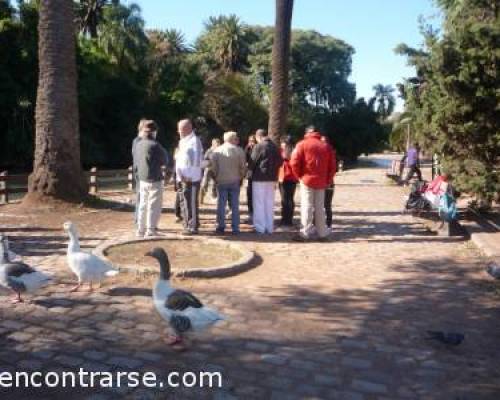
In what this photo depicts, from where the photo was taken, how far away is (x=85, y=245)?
8.98m

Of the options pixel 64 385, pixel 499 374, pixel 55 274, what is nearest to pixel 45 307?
pixel 55 274

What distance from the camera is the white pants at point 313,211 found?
9469 mm

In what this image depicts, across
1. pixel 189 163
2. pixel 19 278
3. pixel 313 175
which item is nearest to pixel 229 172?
pixel 189 163

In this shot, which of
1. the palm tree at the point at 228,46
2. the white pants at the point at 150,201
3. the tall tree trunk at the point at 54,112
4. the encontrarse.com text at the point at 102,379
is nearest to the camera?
the encontrarse.com text at the point at 102,379

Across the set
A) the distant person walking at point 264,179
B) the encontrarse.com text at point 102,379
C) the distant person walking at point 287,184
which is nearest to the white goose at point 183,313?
the encontrarse.com text at point 102,379

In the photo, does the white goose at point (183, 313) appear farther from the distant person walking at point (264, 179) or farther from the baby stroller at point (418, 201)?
the baby stroller at point (418, 201)

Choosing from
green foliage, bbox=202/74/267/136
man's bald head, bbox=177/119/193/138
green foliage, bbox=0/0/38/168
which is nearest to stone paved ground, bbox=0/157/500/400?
man's bald head, bbox=177/119/193/138

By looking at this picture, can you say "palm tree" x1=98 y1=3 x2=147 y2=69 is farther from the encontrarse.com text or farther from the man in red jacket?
the encontrarse.com text

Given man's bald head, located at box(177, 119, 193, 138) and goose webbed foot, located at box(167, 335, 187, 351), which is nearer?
goose webbed foot, located at box(167, 335, 187, 351)

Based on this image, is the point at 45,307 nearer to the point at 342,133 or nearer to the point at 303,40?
the point at 342,133

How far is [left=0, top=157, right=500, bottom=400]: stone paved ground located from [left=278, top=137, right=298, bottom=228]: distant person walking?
2.09 meters

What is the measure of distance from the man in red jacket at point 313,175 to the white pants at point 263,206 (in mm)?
804

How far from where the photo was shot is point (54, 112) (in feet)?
39.9

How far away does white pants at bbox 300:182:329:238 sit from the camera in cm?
947
